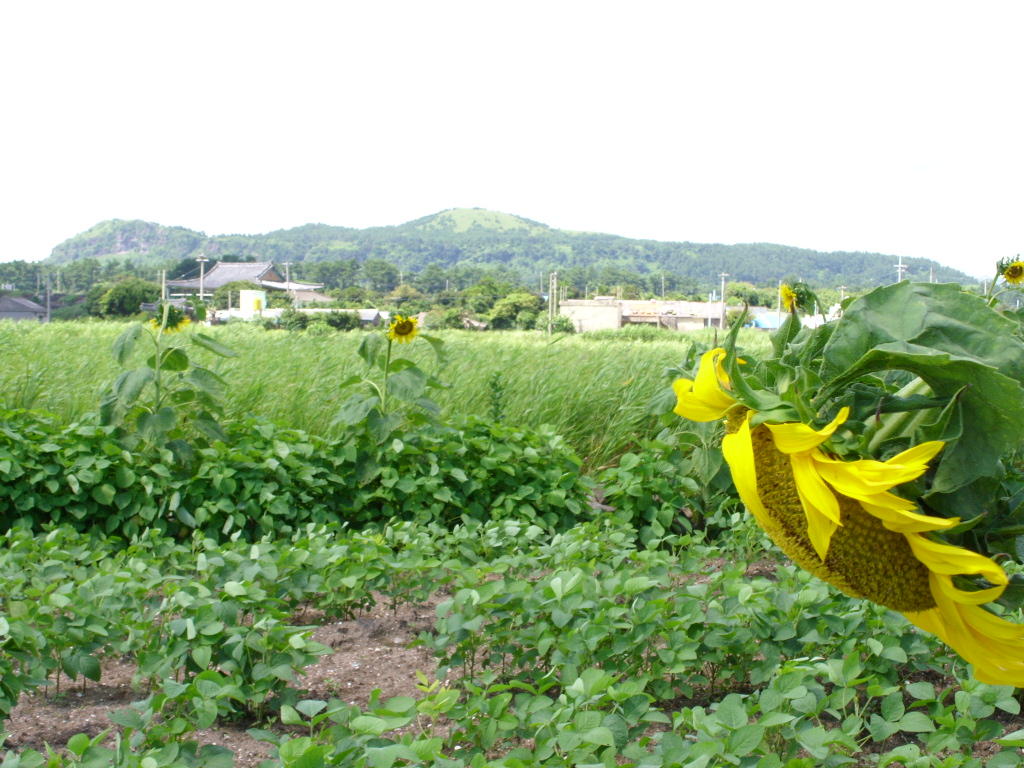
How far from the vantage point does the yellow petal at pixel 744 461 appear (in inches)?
24.6

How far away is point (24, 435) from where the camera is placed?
366cm

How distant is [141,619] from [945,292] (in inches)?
79.1

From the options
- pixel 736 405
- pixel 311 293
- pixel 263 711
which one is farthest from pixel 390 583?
pixel 311 293

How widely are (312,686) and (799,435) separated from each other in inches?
69.6

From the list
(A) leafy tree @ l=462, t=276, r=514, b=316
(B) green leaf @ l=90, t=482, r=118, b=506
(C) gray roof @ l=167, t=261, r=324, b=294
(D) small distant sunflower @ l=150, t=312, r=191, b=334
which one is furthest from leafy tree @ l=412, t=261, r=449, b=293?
(B) green leaf @ l=90, t=482, r=118, b=506

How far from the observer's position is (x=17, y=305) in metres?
39.8

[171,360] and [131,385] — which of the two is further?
[171,360]

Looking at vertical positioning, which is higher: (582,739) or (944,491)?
(944,491)

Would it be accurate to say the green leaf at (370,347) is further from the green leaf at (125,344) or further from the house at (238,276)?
the house at (238,276)

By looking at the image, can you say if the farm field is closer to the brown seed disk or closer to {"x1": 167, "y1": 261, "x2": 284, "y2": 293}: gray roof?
the brown seed disk

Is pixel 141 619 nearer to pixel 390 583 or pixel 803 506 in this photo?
pixel 390 583

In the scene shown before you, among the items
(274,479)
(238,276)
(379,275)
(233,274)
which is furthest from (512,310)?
(274,479)

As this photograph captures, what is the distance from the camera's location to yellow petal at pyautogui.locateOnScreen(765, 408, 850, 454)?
0.59m

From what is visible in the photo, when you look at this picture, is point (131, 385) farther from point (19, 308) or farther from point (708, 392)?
point (19, 308)
